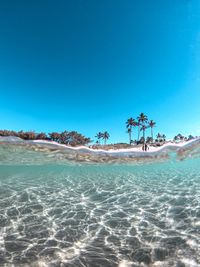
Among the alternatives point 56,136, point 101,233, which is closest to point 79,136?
point 56,136

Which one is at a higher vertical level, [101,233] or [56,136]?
[56,136]

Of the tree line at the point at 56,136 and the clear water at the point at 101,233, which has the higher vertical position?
the tree line at the point at 56,136

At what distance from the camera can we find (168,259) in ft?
16.4

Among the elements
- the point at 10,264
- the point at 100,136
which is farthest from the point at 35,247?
the point at 100,136

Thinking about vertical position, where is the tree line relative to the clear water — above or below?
above

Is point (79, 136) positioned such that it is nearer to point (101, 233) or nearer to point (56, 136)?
point (56, 136)

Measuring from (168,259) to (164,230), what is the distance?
2124 millimetres

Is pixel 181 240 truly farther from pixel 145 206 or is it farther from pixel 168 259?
pixel 145 206

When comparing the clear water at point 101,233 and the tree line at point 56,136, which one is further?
the tree line at point 56,136

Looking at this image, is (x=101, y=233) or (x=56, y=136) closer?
(x=101, y=233)

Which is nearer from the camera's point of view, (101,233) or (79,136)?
(101,233)

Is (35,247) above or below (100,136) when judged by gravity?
below

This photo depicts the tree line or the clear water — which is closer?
the clear water

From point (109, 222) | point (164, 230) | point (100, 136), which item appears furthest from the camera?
point (100, 136)
